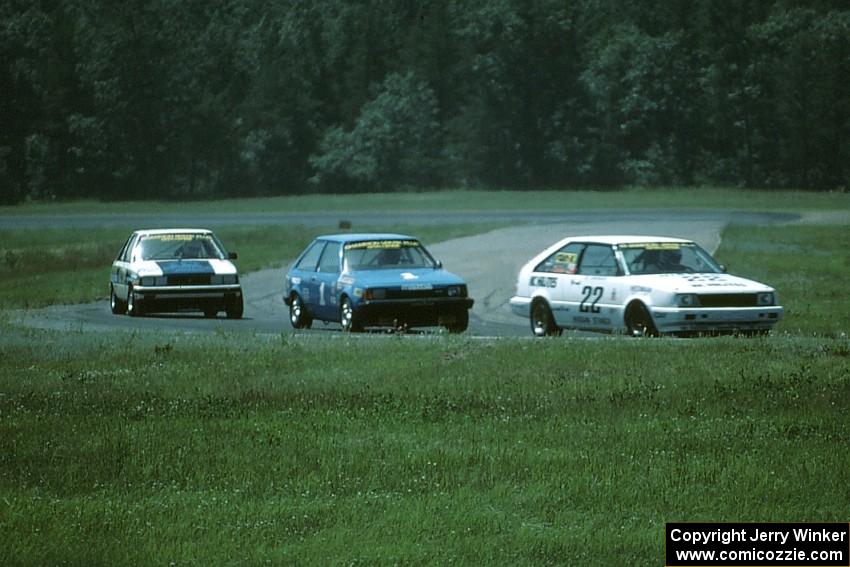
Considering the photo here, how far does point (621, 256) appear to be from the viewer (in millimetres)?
22438

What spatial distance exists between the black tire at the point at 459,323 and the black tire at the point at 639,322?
119 inches

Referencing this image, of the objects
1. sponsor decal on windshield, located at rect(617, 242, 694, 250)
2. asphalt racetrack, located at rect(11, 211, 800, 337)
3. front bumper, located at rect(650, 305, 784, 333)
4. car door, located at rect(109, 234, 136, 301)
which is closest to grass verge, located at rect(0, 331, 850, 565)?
front bumper, located at rect(650, 305, 784, 333)

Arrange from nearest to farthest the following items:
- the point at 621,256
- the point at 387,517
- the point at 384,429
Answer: the point at 387,517
the point at 384,429
the point at 621,256

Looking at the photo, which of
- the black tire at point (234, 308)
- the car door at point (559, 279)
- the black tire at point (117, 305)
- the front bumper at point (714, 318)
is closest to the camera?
the front bumper at point (714, 318)

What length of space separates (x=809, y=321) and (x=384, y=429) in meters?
14.6

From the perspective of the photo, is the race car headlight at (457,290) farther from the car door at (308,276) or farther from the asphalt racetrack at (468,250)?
the car door at (308,276)

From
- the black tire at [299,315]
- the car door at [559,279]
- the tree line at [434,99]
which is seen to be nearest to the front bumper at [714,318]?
the car door at [559,279]

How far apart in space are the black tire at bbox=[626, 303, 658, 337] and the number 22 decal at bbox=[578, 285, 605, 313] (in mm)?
565

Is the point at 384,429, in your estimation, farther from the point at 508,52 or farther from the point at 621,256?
the point at 508,52

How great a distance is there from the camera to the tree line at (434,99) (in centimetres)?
10244

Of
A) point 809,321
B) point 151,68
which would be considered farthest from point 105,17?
point 809,321

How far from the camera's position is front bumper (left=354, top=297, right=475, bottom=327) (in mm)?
24094

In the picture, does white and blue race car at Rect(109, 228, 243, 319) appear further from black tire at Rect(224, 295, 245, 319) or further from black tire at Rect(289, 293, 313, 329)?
black tire at Rect(289, 293, 313, 329)

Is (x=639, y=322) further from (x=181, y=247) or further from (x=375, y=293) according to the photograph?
(x=181, y=247)
